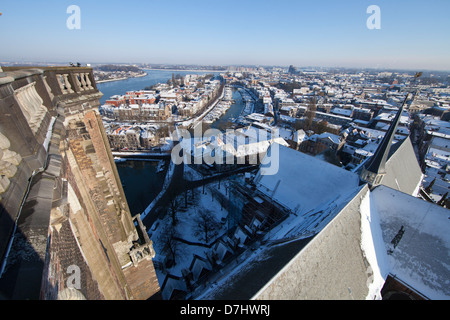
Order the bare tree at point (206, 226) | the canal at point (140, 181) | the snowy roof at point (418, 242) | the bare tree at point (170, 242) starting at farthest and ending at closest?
the canal at point (140, 181)
the bare tree at point (206, 226)
the bare tree at point (170, 242)
the snowy roof at point (418, 242)

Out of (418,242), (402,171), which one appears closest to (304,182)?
(418,242)

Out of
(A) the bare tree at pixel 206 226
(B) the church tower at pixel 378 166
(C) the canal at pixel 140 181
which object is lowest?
(C) the canal at pixel 140 181

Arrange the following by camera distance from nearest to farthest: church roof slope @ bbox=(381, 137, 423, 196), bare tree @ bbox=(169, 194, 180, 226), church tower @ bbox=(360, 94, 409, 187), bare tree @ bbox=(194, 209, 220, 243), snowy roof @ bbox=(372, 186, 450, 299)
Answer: snowy roof @ bbox=(372, 186, 450, 299) → church tower @ bbox=(360, 94, 409, 187) → church roof slope @ bbox=(381, 137, 423, 196) → bare tree @ bbox=(194, 209, 220, 243) → bare tree @ bbox=(169, 194, 180, 226)

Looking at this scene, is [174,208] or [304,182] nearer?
[304,182]

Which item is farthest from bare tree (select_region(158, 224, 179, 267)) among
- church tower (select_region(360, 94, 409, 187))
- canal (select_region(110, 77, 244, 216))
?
church tower (select_region(360, 94, 409, 187))

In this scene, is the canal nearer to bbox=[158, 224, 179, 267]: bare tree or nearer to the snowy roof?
Result: bbox=[158, 224, 179, 267]: bare tree

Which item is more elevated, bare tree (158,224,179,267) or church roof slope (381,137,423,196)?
church roof slope (381,137,423,196)

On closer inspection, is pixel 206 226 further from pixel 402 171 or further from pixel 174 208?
pixel 402 171

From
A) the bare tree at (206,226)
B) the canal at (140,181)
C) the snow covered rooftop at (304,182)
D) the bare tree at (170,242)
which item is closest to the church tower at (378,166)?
the snow covered rooftop at (304,182)

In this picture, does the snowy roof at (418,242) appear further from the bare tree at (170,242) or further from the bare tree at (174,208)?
the bare tree at (174,208)

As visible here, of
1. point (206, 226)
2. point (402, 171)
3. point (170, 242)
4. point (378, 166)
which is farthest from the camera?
point (206, 226)

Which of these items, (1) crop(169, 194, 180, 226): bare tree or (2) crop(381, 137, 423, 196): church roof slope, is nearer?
(2) crop(381, 137, 423, 196): church roof slope

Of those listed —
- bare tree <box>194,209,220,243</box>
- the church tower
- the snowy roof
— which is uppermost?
the church tower
